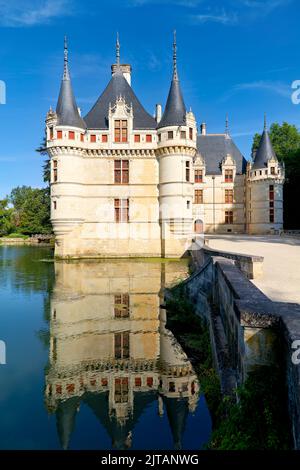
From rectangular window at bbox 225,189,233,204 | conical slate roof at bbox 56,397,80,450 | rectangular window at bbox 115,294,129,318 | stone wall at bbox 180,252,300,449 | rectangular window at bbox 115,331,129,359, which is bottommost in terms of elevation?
conical slate roof at bbox 56,397,80,450

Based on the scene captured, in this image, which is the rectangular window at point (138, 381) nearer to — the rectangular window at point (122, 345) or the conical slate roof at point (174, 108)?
the rectangular window at point (122, 345)

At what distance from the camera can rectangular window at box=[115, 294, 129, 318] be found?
34.2 feet

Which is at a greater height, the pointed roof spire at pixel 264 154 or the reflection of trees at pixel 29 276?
the pointed roof spire at pixel 264 154

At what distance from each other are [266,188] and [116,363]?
27.6 metres

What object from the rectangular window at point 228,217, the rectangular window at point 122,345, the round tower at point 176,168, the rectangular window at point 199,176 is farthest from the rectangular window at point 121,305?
the rectangular window at point 228,217

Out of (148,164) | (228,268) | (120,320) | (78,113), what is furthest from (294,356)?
(78,113)

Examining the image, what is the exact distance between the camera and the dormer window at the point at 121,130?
870 inches

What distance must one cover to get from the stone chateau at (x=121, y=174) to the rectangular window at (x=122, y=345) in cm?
1335

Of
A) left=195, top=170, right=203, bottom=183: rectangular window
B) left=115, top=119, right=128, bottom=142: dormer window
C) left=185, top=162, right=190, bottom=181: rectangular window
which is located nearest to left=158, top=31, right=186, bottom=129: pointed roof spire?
left=115, top=119, right=128, bottom=142: dormer window

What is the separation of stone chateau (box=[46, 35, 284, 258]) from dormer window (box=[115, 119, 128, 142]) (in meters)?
0.06

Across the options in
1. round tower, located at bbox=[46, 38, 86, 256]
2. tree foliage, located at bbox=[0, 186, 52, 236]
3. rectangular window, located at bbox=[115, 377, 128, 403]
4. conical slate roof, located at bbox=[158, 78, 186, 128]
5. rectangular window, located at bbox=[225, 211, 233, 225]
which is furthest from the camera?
tree foliage, located at bbox=[0, 186, 52, 236]

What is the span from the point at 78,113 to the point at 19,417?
20090mm

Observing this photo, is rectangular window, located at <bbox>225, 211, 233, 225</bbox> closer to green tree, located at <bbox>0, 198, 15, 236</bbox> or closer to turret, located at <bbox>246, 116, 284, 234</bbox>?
turret, located at <bbox>246, 116, 284, 234</bbox>
